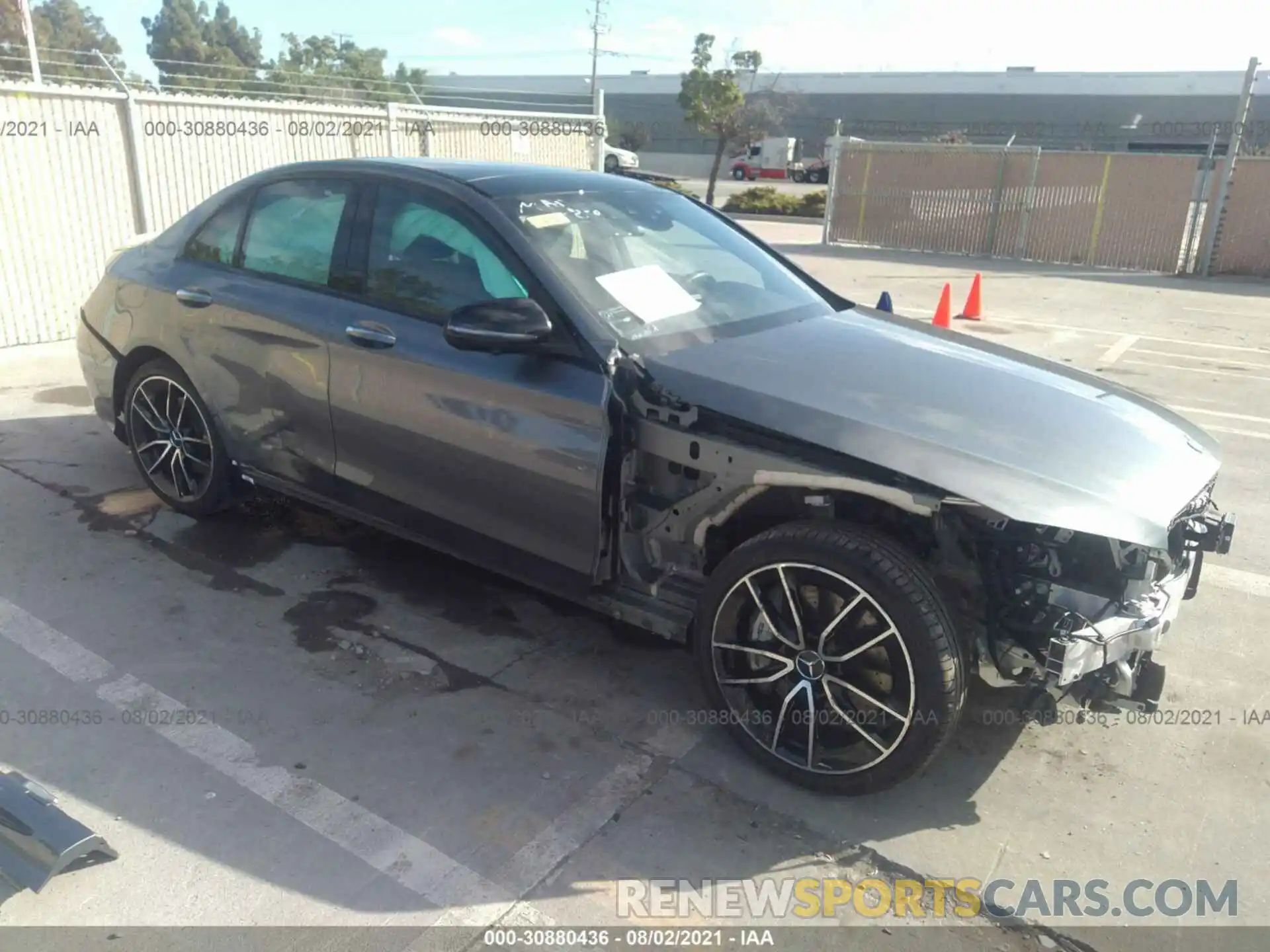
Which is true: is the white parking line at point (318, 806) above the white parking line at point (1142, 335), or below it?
above

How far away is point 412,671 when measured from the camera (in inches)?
141

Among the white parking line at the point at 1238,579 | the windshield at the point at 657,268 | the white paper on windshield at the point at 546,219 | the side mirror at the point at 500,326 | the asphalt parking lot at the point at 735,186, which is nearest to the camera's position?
the side mirror at the point at 500,326

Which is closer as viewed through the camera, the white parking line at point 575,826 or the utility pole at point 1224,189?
the white parking line at point 575,826

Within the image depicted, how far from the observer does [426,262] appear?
3684 mm

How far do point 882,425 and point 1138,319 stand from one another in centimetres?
1093

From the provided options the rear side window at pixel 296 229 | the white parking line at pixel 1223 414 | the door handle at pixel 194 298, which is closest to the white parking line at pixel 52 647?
the door handle at pixel 194 298

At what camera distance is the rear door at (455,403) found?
3227 millimetres

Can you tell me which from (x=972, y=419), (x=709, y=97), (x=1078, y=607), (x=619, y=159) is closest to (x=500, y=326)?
(x=972, y=419)

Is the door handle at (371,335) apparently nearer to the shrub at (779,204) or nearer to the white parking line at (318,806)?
the white parking line at (318,806)

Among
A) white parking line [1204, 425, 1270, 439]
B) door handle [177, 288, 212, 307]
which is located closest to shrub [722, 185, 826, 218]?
white parking line [1204, 425, 1270, 439]

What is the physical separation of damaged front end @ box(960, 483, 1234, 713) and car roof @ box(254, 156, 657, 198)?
2096mm

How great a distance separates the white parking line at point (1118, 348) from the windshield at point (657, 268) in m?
6.40

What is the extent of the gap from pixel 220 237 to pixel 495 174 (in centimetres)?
148

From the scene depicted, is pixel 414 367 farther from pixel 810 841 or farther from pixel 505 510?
pixel 810 841
